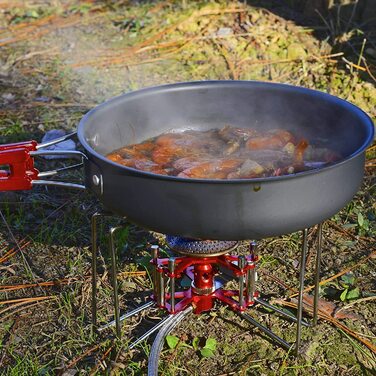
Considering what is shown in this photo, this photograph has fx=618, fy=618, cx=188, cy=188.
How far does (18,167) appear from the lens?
232cm

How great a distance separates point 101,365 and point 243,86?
50.0 inches

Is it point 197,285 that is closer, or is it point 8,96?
point 197,285

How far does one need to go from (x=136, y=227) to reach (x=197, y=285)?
816mm

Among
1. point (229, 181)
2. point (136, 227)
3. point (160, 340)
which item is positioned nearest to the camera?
point (229, 181)

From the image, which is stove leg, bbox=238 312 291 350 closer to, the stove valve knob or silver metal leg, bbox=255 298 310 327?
silver metal leg, bbox=255 298 310 327

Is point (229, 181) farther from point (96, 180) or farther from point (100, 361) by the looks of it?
point (100, 361)

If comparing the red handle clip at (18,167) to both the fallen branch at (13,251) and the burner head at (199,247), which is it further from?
the fallen branch at (13,251)

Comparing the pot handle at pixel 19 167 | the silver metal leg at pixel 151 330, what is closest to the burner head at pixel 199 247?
the silver metal leg at pixel 151 330

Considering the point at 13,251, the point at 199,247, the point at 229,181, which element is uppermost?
the point at 229,181

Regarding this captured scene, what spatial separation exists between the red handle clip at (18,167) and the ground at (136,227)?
663 mm

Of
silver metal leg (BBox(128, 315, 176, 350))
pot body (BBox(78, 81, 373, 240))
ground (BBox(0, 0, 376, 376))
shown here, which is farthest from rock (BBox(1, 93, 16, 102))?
silver metal leg (BBox(128, 315, 176, 350))

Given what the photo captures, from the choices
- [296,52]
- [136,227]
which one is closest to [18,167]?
[136,227]

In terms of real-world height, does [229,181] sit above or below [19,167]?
above

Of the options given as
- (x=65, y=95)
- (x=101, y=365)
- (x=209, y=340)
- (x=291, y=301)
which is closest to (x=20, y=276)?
(x=101, y=365)
